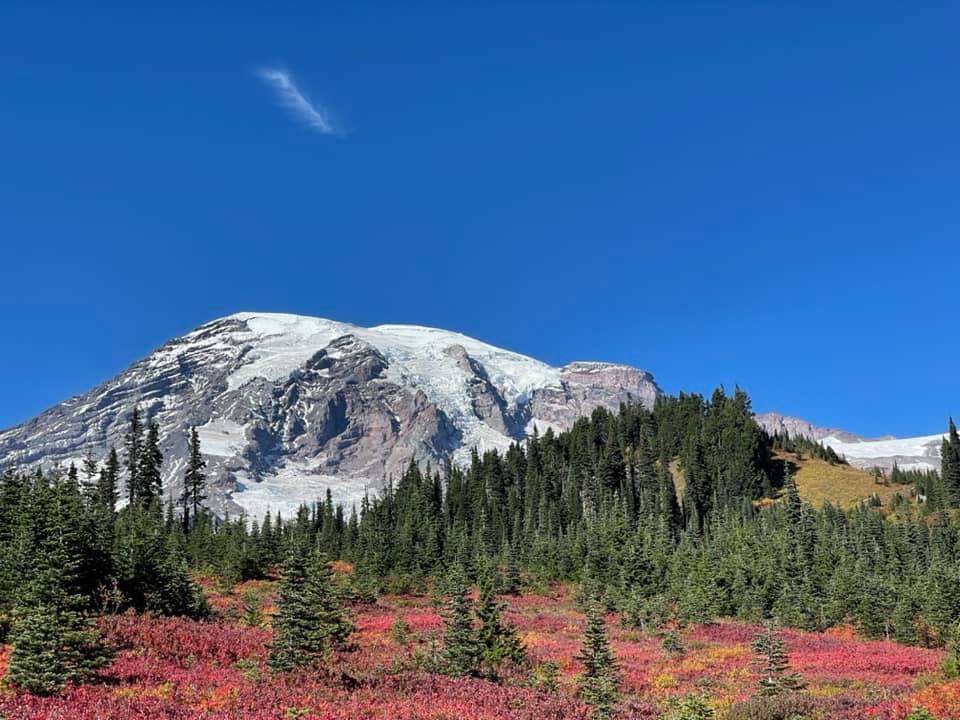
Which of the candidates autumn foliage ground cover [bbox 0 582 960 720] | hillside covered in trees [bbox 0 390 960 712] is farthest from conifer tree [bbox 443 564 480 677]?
autumn foliage ground cover [bbox 0 582 960 720]

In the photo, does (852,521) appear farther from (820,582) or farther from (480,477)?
(480,477)

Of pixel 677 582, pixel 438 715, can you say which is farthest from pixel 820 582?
pixel 438 715

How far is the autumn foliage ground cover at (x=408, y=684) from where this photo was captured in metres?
14.3

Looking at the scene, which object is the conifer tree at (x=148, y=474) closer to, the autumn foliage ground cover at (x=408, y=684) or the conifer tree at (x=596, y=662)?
the autumn foliage ground cover at (x=408, y=684)

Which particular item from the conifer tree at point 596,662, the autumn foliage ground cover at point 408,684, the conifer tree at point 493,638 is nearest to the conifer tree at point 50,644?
the autumn foliage ground cover at point 408,684

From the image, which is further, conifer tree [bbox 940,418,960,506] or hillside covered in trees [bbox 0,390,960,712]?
conifer tree [bbox 940,418,960,506]

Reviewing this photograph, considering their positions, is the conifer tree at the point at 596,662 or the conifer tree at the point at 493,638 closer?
the conifer tree at the point at 596,662

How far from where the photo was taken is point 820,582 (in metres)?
60.6

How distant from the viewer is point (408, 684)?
18.5 m

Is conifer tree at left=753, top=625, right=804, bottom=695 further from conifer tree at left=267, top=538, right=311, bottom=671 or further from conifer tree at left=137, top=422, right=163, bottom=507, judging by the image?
conifer tree at left=137, top=422, right=163, bottom=507

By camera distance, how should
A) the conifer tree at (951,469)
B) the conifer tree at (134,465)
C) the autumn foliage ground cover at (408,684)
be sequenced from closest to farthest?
the autumn foliage ground cover at (408,684)
the conifer tree at (134,465)
the conifer tree at (951,469)

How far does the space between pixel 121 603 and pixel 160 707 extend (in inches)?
720

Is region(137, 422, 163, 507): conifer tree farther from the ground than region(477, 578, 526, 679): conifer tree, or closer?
farther from the ground

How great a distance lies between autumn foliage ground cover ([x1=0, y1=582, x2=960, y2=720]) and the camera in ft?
47.0
